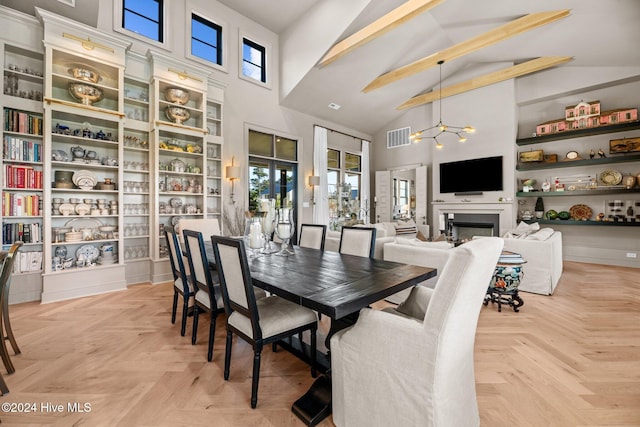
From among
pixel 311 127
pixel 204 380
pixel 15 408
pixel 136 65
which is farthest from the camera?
pixel 311 127

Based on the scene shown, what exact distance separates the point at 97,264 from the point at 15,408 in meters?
2.49

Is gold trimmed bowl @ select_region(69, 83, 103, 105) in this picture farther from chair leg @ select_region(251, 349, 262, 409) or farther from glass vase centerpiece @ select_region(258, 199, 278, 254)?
chair leg @ select_region(251, 349, 262, 409)

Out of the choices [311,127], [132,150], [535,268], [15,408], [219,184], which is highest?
[311,127]

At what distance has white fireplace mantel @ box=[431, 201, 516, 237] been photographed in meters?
5.92

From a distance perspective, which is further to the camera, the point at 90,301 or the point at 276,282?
the point at 90,301

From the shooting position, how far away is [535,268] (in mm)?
3451

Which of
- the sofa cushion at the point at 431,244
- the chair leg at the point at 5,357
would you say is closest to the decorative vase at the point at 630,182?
the sofa cushion at the point at 431,244

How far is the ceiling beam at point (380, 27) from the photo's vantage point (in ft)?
12.8

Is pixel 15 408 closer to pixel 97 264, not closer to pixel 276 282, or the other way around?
pixel 276 282

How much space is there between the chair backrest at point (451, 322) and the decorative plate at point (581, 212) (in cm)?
604

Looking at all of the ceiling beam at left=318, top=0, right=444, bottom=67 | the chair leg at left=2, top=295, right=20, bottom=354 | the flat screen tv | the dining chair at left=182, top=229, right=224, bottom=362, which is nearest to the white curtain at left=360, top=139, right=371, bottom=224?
the flat screen tv

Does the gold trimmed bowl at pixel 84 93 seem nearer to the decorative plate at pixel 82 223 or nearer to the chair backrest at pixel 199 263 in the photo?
the decorative plate at pixel 82 223

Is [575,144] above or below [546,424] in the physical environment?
above

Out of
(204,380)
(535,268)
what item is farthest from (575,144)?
(204,380)
